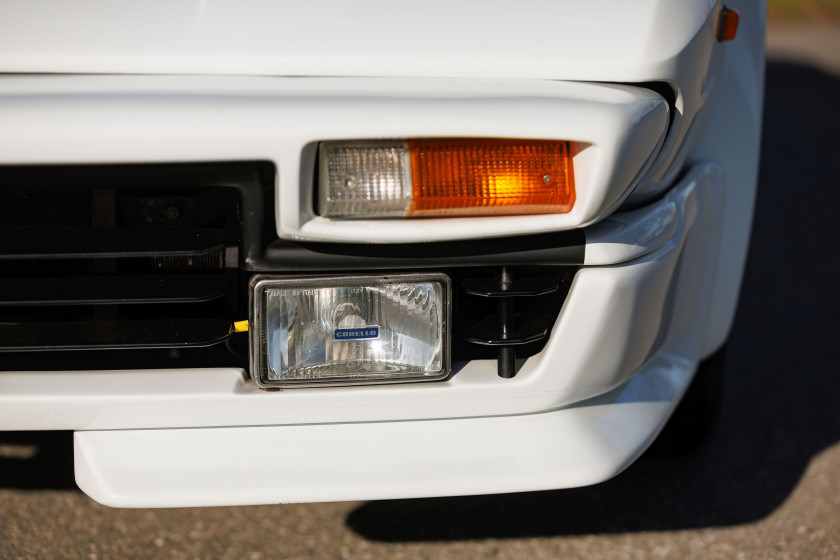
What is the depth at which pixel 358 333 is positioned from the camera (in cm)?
140

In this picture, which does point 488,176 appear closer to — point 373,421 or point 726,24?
point 373,421

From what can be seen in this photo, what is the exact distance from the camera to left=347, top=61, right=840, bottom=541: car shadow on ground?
204 cm

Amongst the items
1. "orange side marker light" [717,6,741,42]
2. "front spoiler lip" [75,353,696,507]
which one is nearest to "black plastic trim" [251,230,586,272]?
"front spoiler lip" [75,353,696,507]

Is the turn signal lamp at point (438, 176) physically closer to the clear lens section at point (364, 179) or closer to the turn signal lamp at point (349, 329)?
Result: the clear lens section at point (364, 179)

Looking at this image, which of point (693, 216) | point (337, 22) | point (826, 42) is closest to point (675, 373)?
point (693, 216)

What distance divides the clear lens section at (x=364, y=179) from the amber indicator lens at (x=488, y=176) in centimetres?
2

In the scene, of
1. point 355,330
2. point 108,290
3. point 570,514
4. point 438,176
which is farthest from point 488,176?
point 570,514

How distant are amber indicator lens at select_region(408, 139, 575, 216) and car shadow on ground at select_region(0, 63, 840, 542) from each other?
3.17 feet

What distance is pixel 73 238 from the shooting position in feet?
4.45

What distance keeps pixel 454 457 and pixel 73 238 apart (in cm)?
71

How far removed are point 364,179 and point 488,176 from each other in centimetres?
18

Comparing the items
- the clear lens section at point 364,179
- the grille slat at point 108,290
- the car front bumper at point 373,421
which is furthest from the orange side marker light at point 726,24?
the grille slat at point 108,290

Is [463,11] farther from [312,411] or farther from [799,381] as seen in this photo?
[799,381]

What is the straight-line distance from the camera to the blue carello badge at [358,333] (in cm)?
139
